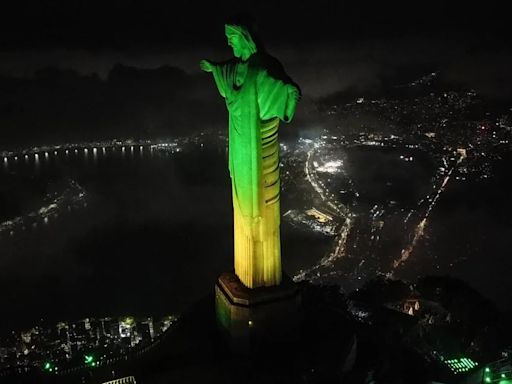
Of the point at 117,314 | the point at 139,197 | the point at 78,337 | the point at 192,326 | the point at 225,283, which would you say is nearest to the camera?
the point at 225,283

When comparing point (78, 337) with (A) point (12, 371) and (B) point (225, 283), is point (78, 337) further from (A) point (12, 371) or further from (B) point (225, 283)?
(B) point (225, 283)

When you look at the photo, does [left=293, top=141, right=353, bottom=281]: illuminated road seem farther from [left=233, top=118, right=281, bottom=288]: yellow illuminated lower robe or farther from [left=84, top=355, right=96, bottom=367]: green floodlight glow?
[left=233, top=118, right=281, bottom=288]: yellow illuminated lower robe

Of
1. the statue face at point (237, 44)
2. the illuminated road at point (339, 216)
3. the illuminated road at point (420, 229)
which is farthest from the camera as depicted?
the illuminated road at point (420, 229)

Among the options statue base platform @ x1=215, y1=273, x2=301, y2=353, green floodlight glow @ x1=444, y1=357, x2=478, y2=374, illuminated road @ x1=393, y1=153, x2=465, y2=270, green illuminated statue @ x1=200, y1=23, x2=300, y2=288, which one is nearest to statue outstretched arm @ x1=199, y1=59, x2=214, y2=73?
green illuminated statue @ x1=200, y1=23, x2=300, y2=288

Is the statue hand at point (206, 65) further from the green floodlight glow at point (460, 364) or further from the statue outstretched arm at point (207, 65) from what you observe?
the green floodlight glow at point (460, 364)

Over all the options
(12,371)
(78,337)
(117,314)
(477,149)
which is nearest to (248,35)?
(12,371)

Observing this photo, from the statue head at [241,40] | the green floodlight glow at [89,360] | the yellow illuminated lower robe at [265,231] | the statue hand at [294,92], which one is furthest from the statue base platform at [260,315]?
the statue head at [241,40]

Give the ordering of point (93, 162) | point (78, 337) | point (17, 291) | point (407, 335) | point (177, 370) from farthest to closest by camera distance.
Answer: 1. point (93, 162)
2. point (17, 291)
3. point (78, 337)
4. point (407, 335)
5. point (177, 370)

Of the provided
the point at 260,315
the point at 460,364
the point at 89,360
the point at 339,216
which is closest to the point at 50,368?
the point at 89,360
